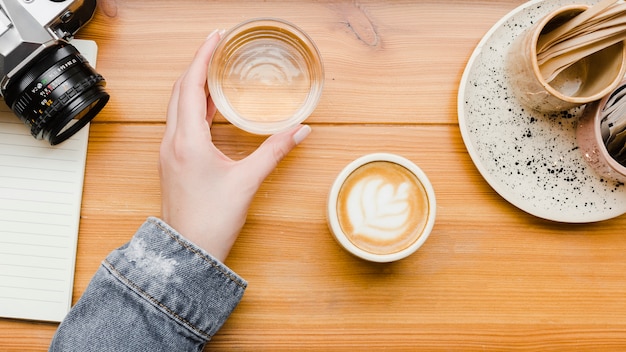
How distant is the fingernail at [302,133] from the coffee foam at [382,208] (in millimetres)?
71

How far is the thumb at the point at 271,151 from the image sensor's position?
0.54 metres

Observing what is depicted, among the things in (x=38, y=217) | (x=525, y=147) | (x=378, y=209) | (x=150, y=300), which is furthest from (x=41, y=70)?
(x=525, y=147)

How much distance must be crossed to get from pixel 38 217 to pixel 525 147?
61cm

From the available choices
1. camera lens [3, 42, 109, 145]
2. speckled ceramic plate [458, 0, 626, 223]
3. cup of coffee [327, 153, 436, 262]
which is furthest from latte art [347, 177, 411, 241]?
camera lens [3, 42, 109, 145]

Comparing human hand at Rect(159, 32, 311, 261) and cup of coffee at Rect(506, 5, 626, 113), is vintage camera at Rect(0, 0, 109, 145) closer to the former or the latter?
human hand at Rect(159, 32, 311, 261)

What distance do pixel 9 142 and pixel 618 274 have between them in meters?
0.79

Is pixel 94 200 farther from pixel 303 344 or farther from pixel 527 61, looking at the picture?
pixel 527 61

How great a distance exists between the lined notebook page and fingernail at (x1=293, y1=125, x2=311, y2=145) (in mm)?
271

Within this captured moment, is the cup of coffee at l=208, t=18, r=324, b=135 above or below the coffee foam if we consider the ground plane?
above

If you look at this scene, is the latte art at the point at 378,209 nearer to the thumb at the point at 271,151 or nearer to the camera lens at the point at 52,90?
the thumb at the point at 271,151

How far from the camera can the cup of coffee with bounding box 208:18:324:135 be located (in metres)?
0.57

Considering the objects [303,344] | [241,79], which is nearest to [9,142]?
[241,79]

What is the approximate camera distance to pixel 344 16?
617 millimetres

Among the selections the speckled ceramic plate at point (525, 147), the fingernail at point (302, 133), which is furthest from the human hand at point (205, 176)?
the speckled ceramic plate at point (525, 147)
